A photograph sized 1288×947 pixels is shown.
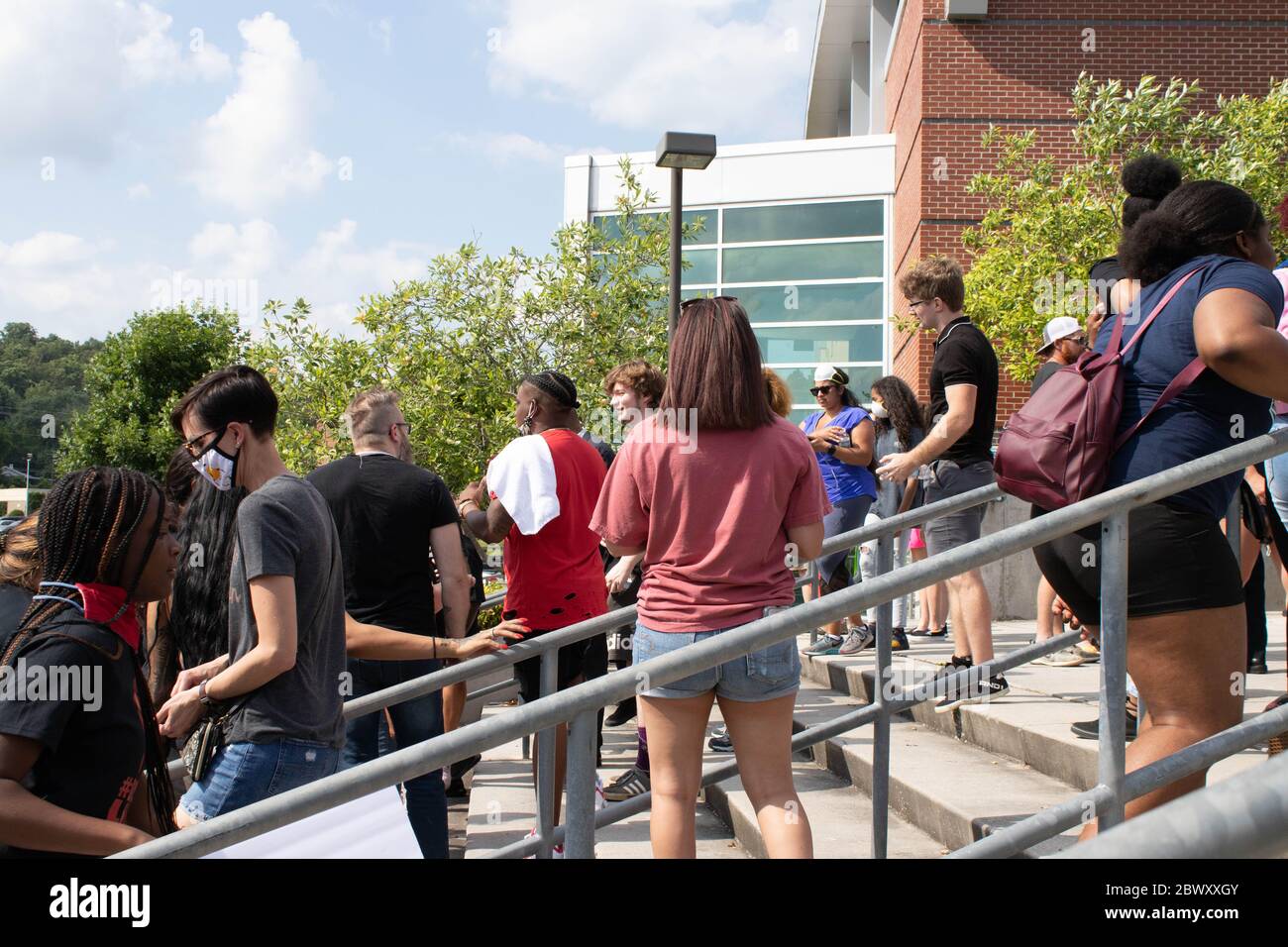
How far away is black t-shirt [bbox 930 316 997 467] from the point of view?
469 centimetres

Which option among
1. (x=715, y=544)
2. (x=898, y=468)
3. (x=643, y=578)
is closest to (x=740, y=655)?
(x=715, y=544)

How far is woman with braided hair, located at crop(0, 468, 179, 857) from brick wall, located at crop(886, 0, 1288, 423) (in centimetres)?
1543

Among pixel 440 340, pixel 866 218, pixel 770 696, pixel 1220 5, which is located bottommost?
pixel 770 696

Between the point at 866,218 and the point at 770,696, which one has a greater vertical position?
the point at 866,218

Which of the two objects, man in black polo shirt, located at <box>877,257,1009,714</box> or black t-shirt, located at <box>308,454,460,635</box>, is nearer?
black t-shirt, located at <box>308,454,460,635</box>

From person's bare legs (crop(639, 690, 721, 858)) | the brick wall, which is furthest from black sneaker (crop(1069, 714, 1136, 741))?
the brick wall

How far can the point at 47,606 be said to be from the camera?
7.91 ft

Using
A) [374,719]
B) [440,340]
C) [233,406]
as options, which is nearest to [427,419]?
[440,340]

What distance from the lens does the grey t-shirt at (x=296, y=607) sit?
9.10 ft

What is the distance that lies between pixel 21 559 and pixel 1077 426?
311 cm

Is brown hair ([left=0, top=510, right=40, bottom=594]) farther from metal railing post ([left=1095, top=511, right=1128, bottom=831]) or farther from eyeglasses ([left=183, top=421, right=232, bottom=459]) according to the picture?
metal railing post ([left=1095, top=511, right=1128, bottom=831])

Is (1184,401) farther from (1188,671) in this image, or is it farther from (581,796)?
(581,796)

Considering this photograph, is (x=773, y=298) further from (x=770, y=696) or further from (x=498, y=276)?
(x=770, y=696)

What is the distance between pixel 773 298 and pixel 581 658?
1626 centimetres
